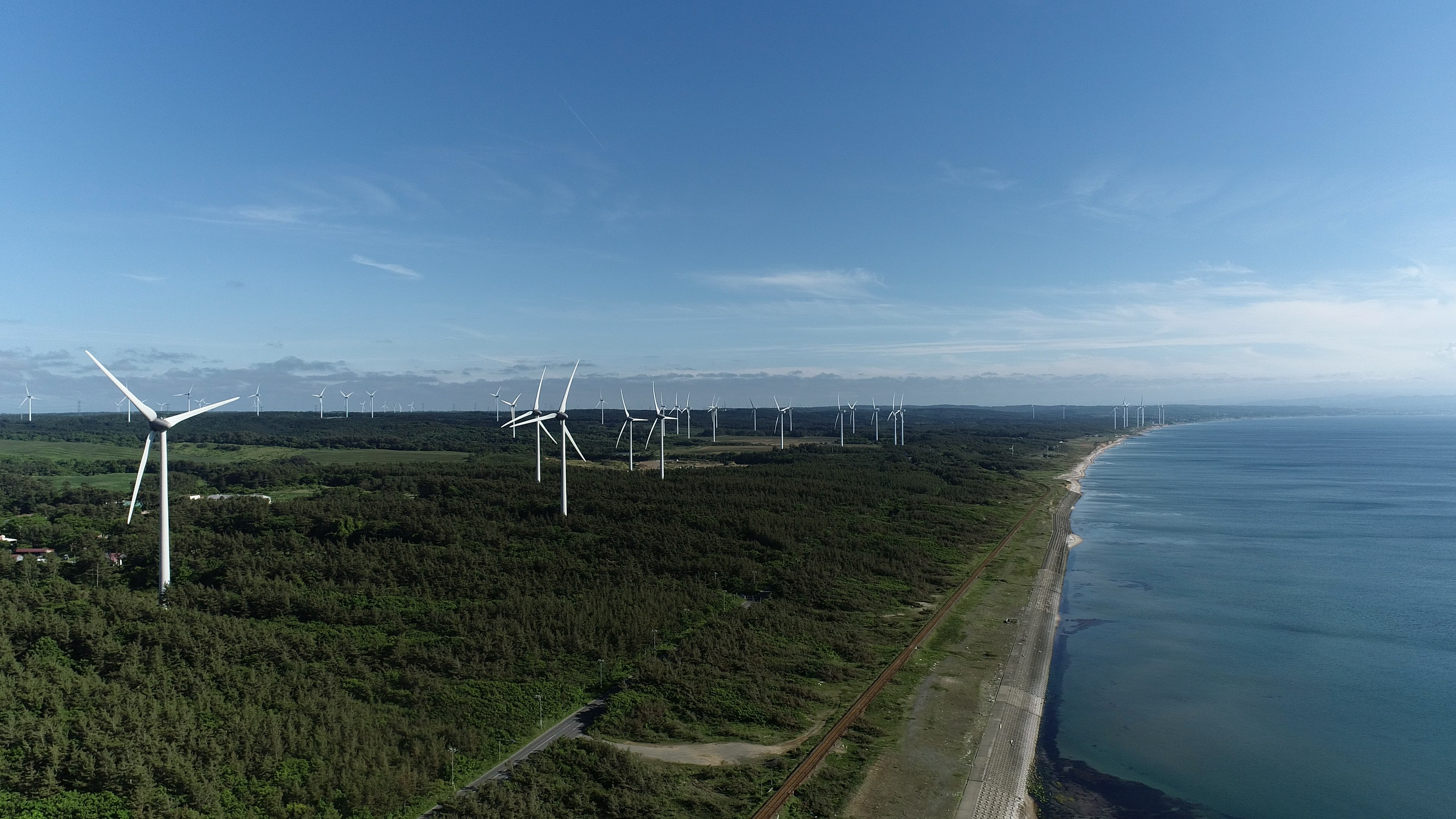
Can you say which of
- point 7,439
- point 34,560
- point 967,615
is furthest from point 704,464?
point 7,439

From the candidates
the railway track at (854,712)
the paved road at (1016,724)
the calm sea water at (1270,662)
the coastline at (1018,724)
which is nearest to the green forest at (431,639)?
the railway track at (854,712)

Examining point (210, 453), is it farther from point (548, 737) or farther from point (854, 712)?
point (854, 712)

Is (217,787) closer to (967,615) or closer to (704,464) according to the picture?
(967,615)

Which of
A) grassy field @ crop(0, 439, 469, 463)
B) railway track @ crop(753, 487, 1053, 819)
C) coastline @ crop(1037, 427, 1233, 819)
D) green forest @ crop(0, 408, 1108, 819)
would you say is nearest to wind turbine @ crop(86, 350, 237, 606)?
green forest @ crop(0, 408, 1108, 819)

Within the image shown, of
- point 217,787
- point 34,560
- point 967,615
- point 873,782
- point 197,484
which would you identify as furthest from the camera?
point 197,484

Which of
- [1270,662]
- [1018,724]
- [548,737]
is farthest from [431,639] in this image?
[1270,662]
